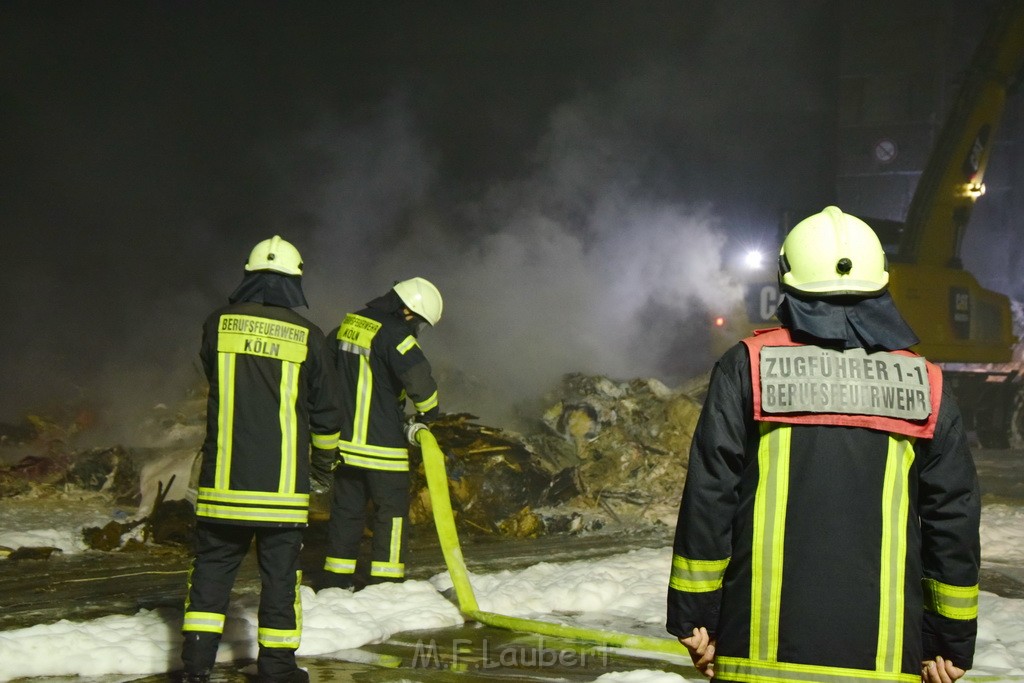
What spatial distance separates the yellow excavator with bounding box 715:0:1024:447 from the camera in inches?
442

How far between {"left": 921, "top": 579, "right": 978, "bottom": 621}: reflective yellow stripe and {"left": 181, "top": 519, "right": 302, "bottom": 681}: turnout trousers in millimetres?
2295

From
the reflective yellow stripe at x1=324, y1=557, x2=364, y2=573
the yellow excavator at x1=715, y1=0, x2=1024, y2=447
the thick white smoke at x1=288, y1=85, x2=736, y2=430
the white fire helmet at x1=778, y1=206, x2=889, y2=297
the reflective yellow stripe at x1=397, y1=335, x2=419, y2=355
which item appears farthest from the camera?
the thick white smoke at x1=288, y1=85, x2=736, y2=430

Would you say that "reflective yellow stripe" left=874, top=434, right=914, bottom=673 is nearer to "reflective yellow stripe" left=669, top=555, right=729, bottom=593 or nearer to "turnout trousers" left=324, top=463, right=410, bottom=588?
"reflective yellow stripe" left=669, top=555, right=729, bottom=593

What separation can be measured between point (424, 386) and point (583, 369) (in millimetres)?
6798

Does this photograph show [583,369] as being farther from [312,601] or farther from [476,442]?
[312,601]

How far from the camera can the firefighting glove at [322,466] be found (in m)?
4.02

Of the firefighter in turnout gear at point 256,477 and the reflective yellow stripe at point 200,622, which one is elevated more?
the firefighter in turnout gear at point 256,477

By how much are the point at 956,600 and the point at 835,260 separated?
0.79 m

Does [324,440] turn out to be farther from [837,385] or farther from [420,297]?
[837,385]

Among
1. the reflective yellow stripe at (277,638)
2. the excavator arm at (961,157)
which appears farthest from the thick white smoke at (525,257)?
the reflective yellow stripe at (277,638)

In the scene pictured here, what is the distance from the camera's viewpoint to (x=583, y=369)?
11727 mm

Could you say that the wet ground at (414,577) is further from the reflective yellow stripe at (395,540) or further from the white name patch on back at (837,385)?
the white name patch on back at (837,385)

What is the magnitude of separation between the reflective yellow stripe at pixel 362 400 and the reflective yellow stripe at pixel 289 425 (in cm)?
133

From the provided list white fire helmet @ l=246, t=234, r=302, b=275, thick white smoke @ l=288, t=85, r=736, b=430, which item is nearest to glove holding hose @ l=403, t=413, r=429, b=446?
white fire helmet @ l=246, t=234, r=302, b=275
